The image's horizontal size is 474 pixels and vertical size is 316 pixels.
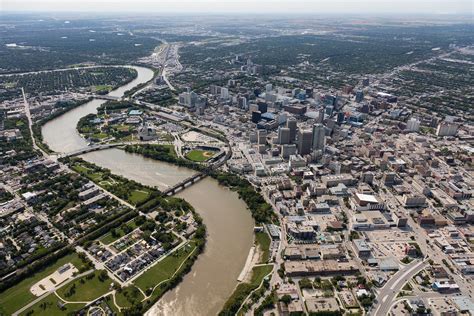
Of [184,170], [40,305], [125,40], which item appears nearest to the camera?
[40,305]

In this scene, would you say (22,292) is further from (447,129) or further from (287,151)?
(447,129)

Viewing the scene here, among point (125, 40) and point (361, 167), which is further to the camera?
point (125, 40)

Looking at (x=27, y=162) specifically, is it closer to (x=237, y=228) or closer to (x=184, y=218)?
(x=184, y=218)

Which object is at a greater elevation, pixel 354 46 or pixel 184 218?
pixel 354 46

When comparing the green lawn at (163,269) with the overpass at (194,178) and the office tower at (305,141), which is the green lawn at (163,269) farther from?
the office tower at (305,141)

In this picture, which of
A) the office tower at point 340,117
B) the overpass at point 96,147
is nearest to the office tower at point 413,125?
the office tower at point 340,117

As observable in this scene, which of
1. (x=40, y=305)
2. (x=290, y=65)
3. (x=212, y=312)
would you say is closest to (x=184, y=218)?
(x=212, y=312)

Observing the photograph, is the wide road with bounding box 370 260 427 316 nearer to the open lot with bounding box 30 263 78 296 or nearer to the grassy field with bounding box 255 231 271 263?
the grassy field with bounding box 255 231 271 263
